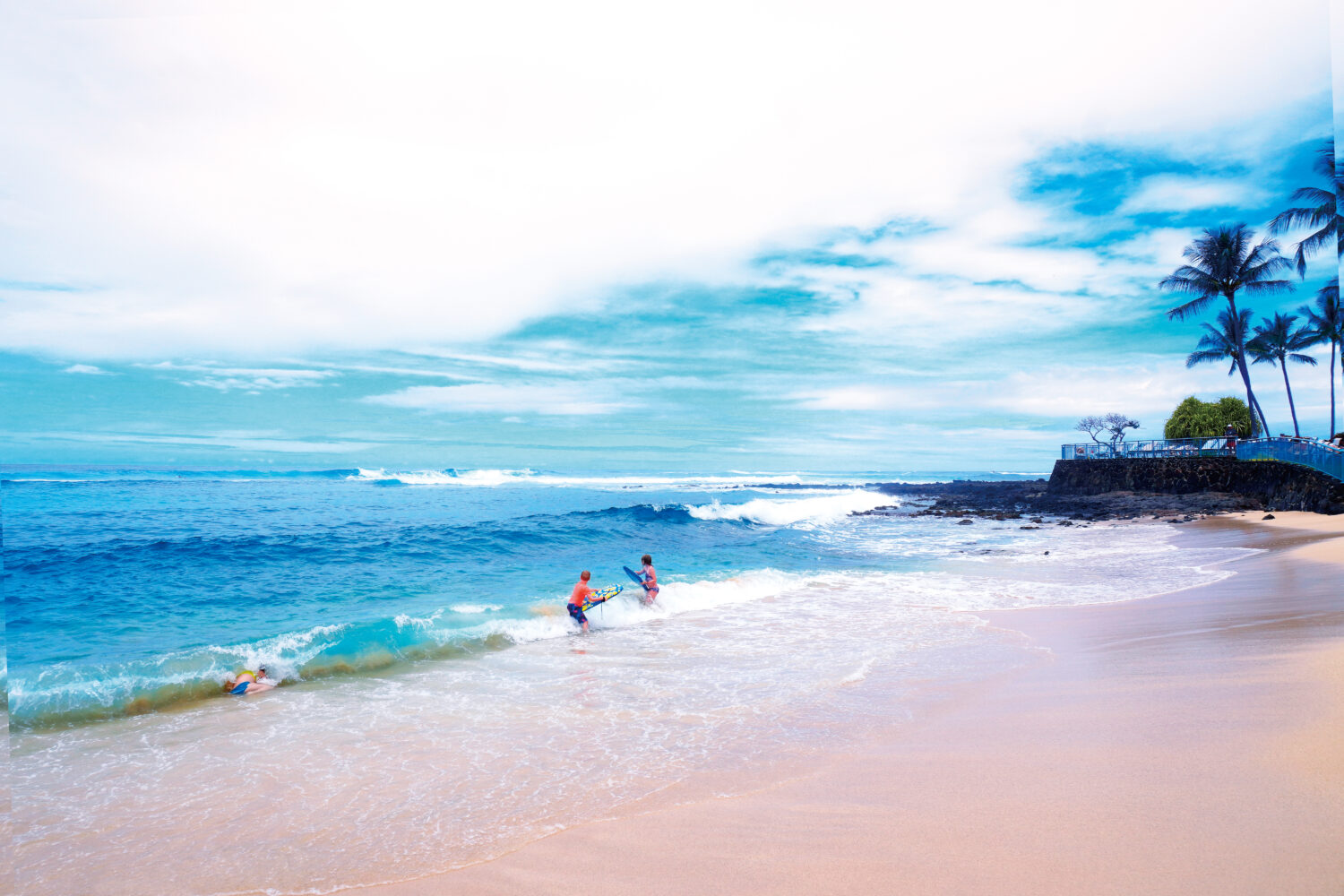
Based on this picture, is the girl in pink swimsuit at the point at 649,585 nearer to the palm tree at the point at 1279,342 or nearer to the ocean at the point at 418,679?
the ocean at the point at 418,679

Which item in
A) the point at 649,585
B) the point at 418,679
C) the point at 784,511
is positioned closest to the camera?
the point at 418,679

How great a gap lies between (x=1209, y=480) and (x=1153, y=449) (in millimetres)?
4560

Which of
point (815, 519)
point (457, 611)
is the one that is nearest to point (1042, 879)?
point (457, 611)

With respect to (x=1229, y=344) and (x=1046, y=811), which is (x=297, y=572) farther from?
(x=1229, y=344)

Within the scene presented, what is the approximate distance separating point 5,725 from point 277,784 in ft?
9.76

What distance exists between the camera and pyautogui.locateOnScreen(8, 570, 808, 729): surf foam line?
7.34m

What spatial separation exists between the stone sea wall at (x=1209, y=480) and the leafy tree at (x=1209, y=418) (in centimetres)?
608

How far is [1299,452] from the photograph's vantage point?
2575 centimetres

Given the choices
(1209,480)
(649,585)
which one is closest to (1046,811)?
(649,585)

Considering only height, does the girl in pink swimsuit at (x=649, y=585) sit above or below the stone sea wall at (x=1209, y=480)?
below

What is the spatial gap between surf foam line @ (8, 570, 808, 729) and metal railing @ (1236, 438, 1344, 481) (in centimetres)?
2253

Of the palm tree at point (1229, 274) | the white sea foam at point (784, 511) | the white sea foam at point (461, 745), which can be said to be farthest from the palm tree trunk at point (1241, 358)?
the white sea foam at point (461, 745)

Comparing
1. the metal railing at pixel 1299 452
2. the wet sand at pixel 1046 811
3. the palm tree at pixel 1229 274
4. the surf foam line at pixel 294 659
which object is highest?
the palm tree at pixel 1229 274

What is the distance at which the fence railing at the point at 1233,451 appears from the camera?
880 inches
